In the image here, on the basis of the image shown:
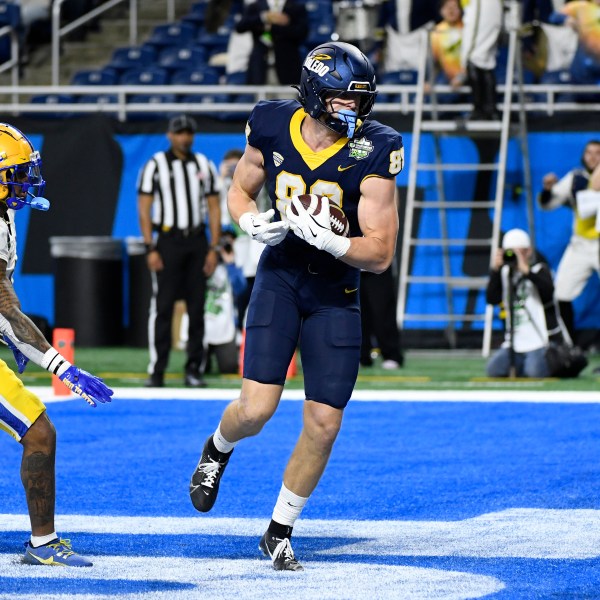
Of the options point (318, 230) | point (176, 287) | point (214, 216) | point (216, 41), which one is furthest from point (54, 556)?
point (216, 41)

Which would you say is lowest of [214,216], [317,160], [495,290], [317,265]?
[495,290]

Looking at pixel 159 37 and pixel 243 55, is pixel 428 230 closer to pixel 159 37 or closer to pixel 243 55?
pixel 243 55

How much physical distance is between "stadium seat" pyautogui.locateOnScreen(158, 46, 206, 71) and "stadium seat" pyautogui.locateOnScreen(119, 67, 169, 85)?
0.73 feet

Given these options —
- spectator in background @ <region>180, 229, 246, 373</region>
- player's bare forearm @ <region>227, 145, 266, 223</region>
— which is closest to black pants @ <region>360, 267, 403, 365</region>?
spectator in background @ <region>180, 229, 246, 373</region>

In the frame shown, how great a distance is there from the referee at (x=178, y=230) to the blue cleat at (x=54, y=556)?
592 centimetres

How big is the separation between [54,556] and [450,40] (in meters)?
10.6

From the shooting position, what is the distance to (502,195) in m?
14.0

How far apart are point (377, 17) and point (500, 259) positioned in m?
5.01

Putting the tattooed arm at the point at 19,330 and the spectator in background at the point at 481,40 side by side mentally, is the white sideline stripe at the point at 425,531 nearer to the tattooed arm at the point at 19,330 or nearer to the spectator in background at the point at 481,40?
the tattooed arm at the point at 19,330

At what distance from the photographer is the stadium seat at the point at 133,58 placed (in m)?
17.5

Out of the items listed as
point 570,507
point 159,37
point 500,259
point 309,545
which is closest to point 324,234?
point 309,545

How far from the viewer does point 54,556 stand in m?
5.07

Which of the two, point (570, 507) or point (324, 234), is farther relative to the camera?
point (570, 507)

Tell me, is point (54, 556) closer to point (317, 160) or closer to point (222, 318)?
point (317, 160)
